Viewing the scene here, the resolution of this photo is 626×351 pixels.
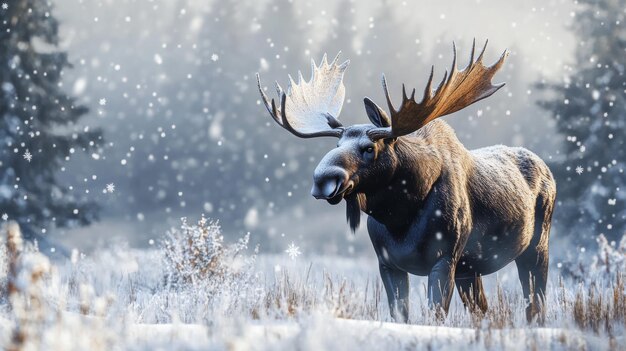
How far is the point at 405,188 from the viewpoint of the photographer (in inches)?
213

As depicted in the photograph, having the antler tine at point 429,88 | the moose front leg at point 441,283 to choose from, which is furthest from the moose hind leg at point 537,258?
the antler tine at point 429,88

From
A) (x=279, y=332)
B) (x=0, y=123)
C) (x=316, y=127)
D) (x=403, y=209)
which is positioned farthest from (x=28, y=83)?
(x=279, y=332)

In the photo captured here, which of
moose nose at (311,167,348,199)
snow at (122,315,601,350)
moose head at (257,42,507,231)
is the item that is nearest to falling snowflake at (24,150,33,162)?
moose head at (257,42,507,231)

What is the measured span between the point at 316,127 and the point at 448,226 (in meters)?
1.38

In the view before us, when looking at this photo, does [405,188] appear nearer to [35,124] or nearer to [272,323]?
[272,323]

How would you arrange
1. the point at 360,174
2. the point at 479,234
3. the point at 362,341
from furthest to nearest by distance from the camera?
the point at 479,234 → the point at 360,174 → the point at 362,341

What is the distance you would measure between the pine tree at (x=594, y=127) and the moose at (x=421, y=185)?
8374 mm

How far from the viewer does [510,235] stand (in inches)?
247

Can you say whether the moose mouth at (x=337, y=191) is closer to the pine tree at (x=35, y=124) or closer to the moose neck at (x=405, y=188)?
the moose neck at (x=405, y=188)

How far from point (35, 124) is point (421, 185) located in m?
11.6

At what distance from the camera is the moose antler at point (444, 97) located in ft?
17.3

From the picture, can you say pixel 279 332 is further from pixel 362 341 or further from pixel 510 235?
pixel 510 235

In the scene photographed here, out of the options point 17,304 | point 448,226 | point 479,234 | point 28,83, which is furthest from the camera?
point 28,83

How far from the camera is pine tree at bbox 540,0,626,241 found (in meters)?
14.1
